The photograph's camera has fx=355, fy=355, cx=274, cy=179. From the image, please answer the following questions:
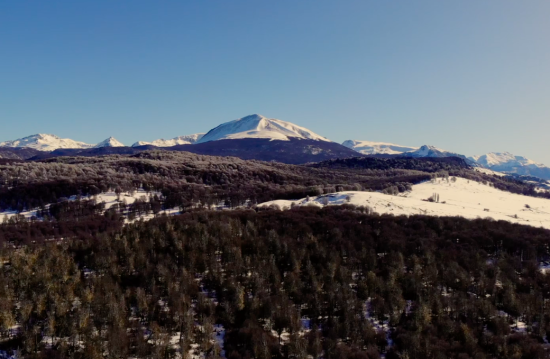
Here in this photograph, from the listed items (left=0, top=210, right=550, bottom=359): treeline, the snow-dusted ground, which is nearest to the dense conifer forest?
(left=0, top=210, right=550, bottom=359): treeline

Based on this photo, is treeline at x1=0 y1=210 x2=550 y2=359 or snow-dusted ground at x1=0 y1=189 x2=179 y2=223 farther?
snow-dusted ground at x1=0 y1=189 x2=179 y2=223

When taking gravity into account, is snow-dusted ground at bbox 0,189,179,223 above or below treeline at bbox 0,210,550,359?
above

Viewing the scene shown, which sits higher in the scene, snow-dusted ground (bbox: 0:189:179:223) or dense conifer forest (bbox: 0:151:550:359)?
snow-dusted ground (bbox: 0:189:179:223)

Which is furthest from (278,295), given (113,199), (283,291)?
(113,199)

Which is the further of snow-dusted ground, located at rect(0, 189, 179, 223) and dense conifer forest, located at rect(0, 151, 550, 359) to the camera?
snow-dusted ground, located at rect(0, 189, 179, 223)

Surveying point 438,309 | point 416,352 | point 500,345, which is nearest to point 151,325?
point 416,352

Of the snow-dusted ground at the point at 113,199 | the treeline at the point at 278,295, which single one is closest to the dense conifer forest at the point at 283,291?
the treeline at the point at 278,295

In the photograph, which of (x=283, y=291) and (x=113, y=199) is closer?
(x=283, y=291)

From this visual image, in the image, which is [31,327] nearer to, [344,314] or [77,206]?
[344,314]

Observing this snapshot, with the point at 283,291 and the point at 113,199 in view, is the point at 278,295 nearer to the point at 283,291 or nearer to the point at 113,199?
the point at 283,291

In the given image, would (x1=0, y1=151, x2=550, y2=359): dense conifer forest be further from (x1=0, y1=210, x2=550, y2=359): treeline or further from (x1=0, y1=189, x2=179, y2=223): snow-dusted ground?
(x1=0, y1=189, x2=179, y2=223): snow-dusted ground
